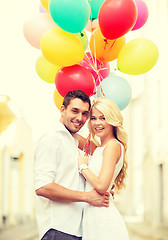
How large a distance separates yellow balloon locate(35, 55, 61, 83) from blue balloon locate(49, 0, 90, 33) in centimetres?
51

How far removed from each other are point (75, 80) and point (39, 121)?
900 cm

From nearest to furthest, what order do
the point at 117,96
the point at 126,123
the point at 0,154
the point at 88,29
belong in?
the point at 117,96, the point at 88,29, the point at 0,154, the point at 126,123

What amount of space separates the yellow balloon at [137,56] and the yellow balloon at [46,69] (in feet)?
1.70

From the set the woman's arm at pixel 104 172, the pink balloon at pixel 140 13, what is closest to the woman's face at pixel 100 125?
the woman's arm at pixel 104 172

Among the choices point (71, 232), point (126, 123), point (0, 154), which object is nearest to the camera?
point (71, 232)

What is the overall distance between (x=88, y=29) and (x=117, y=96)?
60 cm

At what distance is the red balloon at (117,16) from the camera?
2.32 m

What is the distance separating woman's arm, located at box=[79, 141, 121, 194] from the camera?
2.04 meters

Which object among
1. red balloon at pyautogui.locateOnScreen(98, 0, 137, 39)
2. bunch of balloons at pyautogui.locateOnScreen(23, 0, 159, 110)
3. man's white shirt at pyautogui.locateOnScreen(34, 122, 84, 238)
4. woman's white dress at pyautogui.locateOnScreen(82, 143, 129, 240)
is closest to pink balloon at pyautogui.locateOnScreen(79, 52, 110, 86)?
bunch of balloons at pyautogui.locateOnScreen(23, 0, 159, 110)

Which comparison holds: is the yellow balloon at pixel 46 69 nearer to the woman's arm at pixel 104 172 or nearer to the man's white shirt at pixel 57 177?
the man's white shirt at pixel 57 177

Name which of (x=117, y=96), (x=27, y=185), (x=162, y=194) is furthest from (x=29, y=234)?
(x=117, y=96)

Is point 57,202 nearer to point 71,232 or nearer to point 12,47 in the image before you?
point 71,232

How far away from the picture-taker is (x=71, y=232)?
2061 mm

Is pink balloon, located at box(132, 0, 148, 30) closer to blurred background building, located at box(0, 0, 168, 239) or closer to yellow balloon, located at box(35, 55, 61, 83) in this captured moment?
yellow balloon, located at box(35, 55, 61, 83)
